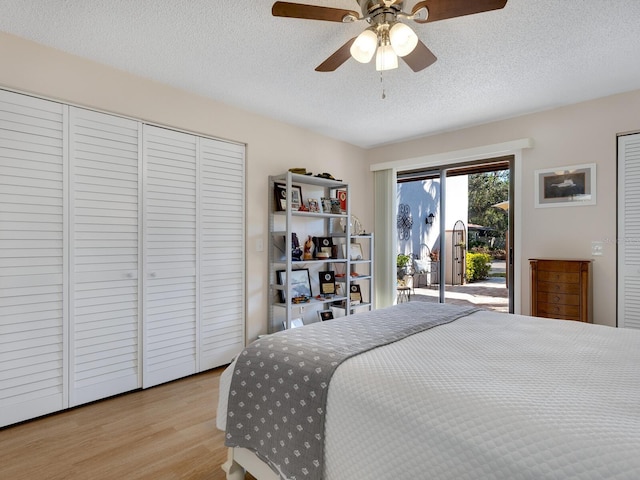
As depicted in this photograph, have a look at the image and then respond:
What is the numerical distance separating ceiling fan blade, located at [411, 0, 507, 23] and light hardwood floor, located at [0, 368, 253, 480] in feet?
8.02

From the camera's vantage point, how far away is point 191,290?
305 cm

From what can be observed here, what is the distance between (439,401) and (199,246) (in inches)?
99.1

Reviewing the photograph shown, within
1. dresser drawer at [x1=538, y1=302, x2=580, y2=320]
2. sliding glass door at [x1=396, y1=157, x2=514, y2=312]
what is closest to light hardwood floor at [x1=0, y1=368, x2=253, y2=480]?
dresser drawer at [x1=538, y1=302, x2=580, y2=320]

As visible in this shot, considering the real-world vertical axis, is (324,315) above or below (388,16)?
below

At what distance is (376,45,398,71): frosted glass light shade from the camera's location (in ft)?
6.17

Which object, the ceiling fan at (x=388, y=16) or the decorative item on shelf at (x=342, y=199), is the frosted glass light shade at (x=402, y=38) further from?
the decorative item on shelf at (x=342, y=199)

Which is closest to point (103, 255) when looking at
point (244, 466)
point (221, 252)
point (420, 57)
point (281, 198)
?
point (221, 252)

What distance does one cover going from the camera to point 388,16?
1704 millimetres

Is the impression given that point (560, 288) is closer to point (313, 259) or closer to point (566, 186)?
point (566, 186)

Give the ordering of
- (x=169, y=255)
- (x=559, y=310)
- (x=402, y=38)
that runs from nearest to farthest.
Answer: (x=402, y=38)
(x=169, y=255)
(x=559, y=310)

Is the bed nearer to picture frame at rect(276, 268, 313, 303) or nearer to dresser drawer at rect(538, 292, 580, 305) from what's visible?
dresser drawer at rect(538, 292, 580, 305)

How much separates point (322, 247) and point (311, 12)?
8.68 ft

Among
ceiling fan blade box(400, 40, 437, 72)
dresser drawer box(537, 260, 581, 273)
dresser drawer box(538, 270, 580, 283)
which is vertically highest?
ceiling fan blade box(400, 40, 437, 72)

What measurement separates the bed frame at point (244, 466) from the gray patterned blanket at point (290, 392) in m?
0.06
